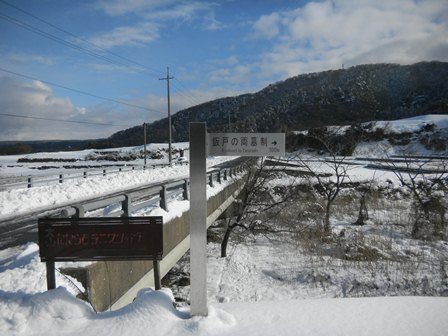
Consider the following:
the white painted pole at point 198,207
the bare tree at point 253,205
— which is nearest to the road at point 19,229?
the white painted pole at point 198,207

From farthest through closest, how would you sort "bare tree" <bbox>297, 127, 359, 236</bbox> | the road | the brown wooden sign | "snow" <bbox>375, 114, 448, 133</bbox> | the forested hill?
the forested hill < "snow" <bbox>375, 114, 448, 133</bbox> < "bare tree" <bbox>297, 127, 359, 236</bbox> < the road < the brown wooden sign

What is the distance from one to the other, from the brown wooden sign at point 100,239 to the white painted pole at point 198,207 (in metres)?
0.43

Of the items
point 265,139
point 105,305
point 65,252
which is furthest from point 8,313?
point 265,139

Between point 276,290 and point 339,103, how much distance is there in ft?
369

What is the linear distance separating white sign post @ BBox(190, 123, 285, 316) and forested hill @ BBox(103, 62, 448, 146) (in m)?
75.7

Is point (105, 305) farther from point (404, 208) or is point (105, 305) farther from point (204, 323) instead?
point (404, 208)

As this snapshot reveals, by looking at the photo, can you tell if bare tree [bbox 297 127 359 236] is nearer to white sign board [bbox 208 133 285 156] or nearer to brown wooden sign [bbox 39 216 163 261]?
white sign board [bbox 208 133 285 156]

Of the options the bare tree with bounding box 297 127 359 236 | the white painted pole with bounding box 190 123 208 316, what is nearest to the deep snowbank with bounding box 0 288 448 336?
the white painted pole with bounding box 190 123 208 316

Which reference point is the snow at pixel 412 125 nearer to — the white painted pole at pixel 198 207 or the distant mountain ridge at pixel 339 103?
the distant mountain ridge at pixel 339 103

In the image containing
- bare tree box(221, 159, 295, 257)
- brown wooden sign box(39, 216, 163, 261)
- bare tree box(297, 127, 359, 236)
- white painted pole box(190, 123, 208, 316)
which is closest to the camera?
white painted pole box(190, 123, 208, 316)

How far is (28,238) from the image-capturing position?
26.8 feet

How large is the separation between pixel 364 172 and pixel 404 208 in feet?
37.3

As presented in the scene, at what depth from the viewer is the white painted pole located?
13.7 feet

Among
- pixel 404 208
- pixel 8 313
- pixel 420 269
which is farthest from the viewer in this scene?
pixel 404 208
